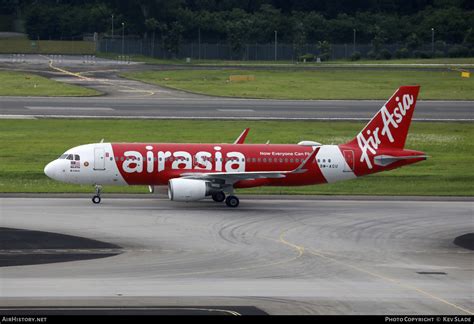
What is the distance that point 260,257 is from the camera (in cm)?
4053

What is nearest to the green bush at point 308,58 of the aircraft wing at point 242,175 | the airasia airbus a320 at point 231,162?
the airasia airbus a320 at point 231,162

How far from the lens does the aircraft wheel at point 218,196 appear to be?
54062 mm

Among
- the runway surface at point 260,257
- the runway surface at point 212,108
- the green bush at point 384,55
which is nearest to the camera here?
the runway surface at point 260,257

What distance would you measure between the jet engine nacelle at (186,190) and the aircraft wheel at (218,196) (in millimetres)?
2026

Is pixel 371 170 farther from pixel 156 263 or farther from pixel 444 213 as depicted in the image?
pixel 156 263

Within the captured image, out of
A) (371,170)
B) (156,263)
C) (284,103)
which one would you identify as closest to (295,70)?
(284,103)

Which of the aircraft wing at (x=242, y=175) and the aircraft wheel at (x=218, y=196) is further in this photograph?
the aircraft wheel at (x=218, y=196)

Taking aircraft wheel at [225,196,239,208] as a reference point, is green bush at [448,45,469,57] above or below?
above

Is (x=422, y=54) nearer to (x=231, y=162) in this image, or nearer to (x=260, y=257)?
(x=231, y=162)

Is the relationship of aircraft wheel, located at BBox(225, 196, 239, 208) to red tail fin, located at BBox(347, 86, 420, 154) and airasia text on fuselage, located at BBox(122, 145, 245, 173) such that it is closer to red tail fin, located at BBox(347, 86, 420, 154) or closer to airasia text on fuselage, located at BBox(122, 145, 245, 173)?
airasia text on fuselage, located at BBox(122, 145, 245, 173)

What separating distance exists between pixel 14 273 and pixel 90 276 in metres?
2.76

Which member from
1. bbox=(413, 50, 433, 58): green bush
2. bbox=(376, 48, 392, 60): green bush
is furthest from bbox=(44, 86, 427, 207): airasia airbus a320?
bbox=(413, 50, 433, 58): green bush

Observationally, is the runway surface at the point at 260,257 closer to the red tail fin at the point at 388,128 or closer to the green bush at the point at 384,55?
the red tail fin at the point at 388,128

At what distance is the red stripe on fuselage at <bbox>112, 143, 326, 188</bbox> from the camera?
53344mm
